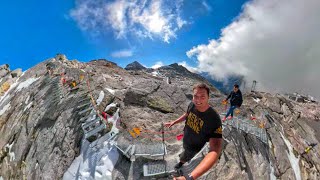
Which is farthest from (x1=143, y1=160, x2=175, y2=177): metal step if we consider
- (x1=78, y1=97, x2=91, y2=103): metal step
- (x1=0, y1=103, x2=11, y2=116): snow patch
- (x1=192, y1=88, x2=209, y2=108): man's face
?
(x1=0, y1=103, x2=11, y2=116): snow patch

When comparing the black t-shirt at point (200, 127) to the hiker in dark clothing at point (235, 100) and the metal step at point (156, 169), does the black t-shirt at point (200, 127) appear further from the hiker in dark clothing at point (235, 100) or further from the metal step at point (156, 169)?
the hiker in dark clothing at point (235, 100)

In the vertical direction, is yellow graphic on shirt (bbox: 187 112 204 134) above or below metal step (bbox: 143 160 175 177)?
below

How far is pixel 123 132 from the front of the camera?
16.1 metres

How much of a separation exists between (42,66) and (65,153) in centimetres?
2177

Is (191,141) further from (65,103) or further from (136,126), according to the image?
(65,103)

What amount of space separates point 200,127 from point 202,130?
3.9 inches

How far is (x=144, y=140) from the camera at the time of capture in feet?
52.6

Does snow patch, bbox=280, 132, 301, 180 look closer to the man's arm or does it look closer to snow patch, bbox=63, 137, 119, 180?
snow patch, bbox=63, 137, 119, 180

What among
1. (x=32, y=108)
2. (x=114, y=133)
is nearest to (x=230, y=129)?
(x=114, y=133)

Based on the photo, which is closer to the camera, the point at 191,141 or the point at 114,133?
the point at 191,141

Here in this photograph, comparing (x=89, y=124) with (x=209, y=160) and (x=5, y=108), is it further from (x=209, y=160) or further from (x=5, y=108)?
(x=5, y=108)

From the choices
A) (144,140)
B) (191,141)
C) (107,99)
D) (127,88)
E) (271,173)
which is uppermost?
(127,88)

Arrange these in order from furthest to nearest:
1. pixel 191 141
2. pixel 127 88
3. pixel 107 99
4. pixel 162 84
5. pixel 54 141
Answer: pixel 162 84, pixel 127 88, pixel 107 99, pixel 54 141, pixel 191 141

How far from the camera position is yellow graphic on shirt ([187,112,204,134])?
21.0 feet
